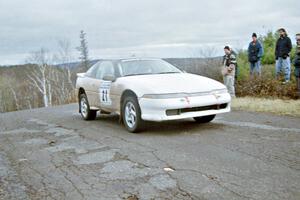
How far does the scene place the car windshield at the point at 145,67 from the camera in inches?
309

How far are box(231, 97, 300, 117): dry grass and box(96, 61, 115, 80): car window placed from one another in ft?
12.4

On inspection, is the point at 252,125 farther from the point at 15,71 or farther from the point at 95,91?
the point at 15,71

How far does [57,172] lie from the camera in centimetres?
471

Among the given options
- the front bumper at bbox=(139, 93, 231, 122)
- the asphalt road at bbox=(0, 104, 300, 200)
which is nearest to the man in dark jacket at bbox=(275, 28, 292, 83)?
the asphalt road at bbox=(0, 104, 300, 200)

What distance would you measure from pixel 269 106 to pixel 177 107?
3970 millimetres

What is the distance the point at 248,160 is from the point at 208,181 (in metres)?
0.96

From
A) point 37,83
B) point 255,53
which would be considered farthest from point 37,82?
point 255,53

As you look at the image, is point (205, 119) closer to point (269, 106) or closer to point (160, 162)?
point (269, 106)

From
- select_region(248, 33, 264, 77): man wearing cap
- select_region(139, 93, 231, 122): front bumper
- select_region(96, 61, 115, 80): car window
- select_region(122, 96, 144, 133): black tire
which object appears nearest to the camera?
select_region(139, 93, 231, 122): front bumper

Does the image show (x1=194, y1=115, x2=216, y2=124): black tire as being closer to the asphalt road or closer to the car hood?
the asphalt road

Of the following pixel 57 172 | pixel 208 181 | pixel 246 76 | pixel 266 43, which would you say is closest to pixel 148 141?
pixel 57 172

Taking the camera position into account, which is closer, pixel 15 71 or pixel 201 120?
pixel 201 120

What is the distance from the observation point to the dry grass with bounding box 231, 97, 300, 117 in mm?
8651

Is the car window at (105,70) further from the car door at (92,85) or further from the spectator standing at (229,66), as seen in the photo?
the spectator standing at (229,66)
